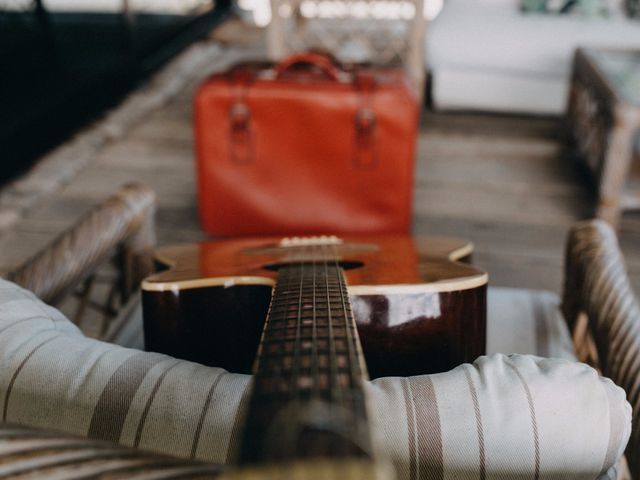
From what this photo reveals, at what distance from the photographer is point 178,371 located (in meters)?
0.51

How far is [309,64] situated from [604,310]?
122 cm

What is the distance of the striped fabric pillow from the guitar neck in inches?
2.5

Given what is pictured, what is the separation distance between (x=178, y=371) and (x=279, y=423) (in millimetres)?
224

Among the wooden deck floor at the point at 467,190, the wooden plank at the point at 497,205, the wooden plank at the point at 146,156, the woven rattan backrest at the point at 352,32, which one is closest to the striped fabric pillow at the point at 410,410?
the wooden deck floor at the point at 467,190

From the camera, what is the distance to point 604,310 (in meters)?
0.77

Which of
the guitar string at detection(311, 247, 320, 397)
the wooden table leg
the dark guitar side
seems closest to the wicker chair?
the dark guitar side

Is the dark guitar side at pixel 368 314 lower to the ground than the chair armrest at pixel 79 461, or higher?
lower

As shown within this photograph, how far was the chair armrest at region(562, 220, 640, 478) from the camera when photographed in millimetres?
649

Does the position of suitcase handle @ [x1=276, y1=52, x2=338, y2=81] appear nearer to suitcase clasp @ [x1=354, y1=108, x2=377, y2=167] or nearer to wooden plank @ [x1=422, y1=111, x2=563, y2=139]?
suitcase clasp @ [x1=354, y1=108, x2=377, y2=167]

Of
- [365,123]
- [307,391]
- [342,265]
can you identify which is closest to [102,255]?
[342,265]

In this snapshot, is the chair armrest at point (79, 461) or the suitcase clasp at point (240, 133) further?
the suitcase clasp at point (240, 133)

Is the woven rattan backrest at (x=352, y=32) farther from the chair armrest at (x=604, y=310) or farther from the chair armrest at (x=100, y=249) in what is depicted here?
the chair armrest at (x=604, y=310)

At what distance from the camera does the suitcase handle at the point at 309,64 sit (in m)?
1.70

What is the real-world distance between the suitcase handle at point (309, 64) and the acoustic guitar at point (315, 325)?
2.75ft
